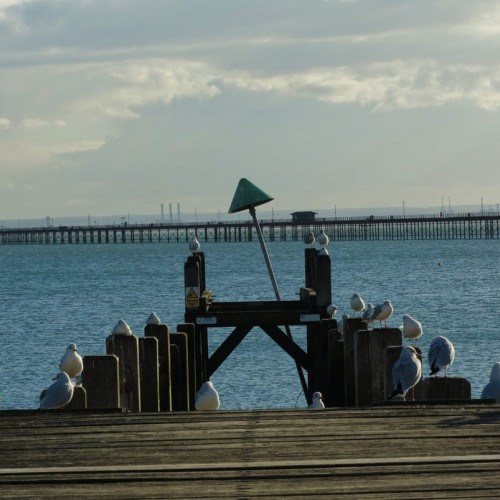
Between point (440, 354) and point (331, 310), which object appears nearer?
point (440, 354)

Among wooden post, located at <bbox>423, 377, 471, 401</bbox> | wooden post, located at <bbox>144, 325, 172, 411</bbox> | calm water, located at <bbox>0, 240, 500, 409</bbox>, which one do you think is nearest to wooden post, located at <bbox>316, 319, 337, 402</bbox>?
wooden post, located at <bbox>144, 325, 172, 411</bbox>

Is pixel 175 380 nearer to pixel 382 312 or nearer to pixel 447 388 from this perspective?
pixel 382 312

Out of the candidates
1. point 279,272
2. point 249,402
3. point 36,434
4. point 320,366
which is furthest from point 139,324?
point 279,272

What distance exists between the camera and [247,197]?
23625 millimetres

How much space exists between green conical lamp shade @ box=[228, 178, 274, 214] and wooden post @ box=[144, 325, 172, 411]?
987 centimetres

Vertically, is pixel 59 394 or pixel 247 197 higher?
pixel 247 197

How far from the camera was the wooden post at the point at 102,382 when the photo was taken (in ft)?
30.3

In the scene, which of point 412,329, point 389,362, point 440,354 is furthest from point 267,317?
point 389,362

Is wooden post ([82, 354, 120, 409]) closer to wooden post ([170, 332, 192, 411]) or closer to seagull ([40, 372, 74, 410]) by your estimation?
seagull ([40, 372, 74, 410])

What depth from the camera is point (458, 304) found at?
5756 centimetres

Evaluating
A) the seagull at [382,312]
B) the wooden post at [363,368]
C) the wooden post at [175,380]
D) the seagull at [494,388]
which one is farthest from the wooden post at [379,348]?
the seagull at [382,312]

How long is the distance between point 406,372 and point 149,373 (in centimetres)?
316

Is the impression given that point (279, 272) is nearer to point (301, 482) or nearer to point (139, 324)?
point (139, 324)

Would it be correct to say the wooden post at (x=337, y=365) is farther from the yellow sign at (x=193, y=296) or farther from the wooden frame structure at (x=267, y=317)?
the yellow sign at (x=193, y=296)
